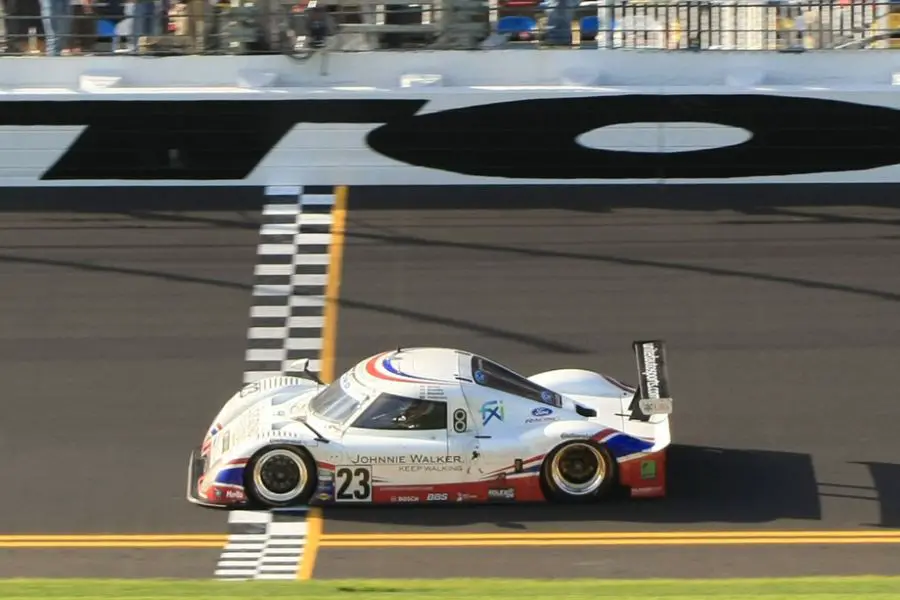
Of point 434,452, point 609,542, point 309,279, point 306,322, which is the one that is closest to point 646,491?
point 609,542

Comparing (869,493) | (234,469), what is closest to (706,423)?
(869,493)

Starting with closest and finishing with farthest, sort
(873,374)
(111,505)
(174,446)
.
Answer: (111,505), (174,446), (873,374)

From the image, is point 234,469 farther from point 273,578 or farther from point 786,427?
point 786,427

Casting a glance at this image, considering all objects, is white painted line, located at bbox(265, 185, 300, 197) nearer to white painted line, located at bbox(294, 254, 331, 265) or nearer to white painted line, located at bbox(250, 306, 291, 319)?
white painted line, located at bbox(294, 254, 331, 265)

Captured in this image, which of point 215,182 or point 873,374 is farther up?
point 215,182

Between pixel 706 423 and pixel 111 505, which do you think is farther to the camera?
pixel 706 423

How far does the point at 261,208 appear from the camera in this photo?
16422 millimetres

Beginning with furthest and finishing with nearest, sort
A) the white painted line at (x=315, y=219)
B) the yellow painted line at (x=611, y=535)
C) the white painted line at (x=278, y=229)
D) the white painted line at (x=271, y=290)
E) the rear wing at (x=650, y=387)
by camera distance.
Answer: the white painted line at (x=315, y=219), the white painted line at (x=278, y=229), the white painted line at (x=271, y=290), the rear wing at (x=650, y=387), the yellow painted line at (x=611, y=535)

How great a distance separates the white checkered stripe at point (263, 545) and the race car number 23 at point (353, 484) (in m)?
0.32

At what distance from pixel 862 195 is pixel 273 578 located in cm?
948

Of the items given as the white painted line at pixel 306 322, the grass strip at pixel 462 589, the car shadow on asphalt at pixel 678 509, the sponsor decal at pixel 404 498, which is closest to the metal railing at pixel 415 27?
the white painted line at pixel 306 322

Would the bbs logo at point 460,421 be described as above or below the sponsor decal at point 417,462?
above

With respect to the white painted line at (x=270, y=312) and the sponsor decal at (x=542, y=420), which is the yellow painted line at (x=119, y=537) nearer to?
the sponsor decal at (x=542, y=420)

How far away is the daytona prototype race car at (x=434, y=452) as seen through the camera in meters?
10.6
